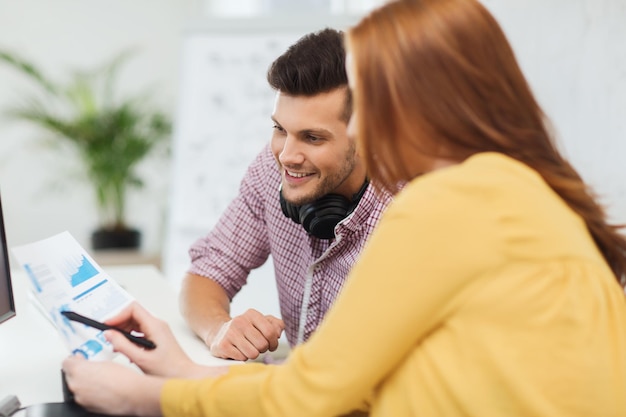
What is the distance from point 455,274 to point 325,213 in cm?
67

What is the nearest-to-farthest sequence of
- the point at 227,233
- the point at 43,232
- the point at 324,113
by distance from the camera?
the point at 324,113, the point at 227,233, the point at 43,232

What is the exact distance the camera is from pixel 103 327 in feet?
3.27

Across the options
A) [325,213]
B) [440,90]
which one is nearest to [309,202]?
[325,213]

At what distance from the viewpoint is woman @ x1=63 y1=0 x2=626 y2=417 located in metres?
0.78

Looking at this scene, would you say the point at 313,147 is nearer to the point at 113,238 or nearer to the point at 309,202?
the point at 309,202

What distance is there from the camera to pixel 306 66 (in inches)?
57.3

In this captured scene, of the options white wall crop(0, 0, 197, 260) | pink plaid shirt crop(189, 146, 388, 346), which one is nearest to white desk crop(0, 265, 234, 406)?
pink plaid shirt crop(189, 146, 388, 346)

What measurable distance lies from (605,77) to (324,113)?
1.88ft

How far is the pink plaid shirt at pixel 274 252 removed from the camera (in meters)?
1.51

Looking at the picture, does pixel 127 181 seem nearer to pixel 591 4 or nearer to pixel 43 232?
pixel 43 232

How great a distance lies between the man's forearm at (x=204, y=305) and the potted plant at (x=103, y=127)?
2438mm

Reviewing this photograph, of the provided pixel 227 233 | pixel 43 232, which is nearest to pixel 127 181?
pixel 43 232

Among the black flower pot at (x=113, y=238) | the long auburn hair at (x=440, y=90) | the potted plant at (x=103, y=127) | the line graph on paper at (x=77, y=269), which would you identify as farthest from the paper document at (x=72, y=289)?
the black flower pot at (x=113, y=238)

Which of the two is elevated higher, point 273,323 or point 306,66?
point 306,66
